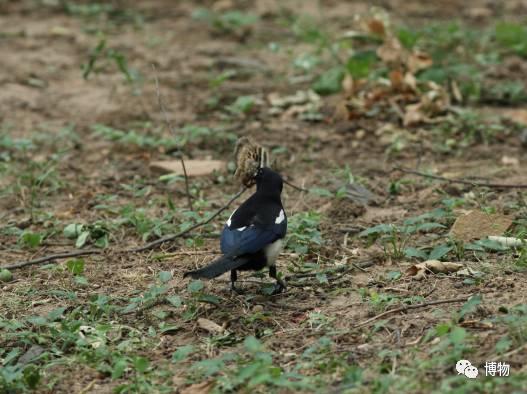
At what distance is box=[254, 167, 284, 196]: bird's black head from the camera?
5.69 meters

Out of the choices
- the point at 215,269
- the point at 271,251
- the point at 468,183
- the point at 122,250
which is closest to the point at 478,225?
the point at 468,183

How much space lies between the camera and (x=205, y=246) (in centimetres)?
613

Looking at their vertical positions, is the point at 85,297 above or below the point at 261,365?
below

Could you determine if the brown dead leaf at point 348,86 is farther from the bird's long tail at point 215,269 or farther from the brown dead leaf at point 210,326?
the brown dead leaf at point 210,326

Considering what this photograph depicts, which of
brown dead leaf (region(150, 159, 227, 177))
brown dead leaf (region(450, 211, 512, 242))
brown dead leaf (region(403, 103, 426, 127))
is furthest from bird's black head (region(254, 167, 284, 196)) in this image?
brown dead leaf (region(403, 103, 426, 127))

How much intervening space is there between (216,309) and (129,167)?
9.02 ft

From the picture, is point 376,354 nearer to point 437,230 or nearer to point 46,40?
point 437,230

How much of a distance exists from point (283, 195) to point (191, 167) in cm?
88

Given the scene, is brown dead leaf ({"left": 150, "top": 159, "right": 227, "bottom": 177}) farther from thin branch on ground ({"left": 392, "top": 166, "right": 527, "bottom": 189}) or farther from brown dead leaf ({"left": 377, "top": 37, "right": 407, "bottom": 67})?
brown dead leaf ({"left": 377, "top": 37, "right": 407, "bottom": 67})

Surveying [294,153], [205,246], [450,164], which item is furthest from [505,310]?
[294,153]

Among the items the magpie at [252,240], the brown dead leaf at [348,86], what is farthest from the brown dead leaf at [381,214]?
the brown dead leaf at [348,86]

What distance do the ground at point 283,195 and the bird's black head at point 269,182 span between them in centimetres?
43

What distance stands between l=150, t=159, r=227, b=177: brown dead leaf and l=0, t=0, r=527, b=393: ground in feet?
0.23

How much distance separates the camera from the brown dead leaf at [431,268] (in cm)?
533
